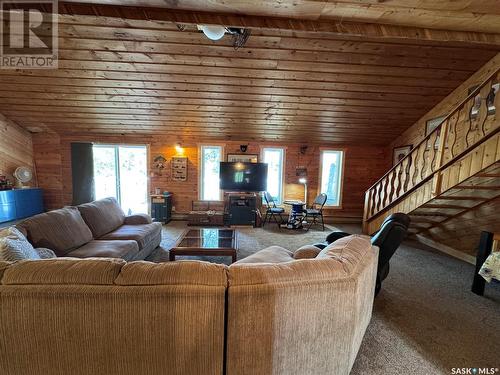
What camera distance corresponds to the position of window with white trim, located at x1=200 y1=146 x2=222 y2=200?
20.1ft

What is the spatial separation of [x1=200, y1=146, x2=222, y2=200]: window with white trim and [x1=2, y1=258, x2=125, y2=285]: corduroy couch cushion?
5.03 m

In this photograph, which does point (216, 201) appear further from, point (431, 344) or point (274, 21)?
point (431, 344)

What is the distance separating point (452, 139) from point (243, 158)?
4.23 metres

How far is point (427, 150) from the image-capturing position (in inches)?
130

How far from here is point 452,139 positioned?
9.29 feet

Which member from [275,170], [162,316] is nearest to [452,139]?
[162,316]

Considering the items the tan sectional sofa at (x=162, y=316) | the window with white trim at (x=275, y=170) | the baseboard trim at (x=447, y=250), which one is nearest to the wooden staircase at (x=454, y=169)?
the baseboard trim at (x=447, y=250)

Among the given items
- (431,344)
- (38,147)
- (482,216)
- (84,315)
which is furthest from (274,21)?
(38,147)

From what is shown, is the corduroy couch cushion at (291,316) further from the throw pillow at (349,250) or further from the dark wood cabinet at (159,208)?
the dark wood cabinet at (159,208)

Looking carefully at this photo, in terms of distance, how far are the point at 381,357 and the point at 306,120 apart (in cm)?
438

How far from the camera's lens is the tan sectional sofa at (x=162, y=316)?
42.1 inches

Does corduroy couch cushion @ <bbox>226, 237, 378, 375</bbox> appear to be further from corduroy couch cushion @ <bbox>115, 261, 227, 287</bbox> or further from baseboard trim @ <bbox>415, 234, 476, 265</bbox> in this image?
baseboard trim @ <bbox>415, 234, 476, 265</bbox>

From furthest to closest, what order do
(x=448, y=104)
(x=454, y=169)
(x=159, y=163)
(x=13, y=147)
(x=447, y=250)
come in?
1. (x=159, y=163)
2. (x=13, y=147)
3. (x=448, y=104)
4. (x=447, y=250)
5. (x=454, y=169)

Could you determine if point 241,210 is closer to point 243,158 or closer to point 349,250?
point 243,158
